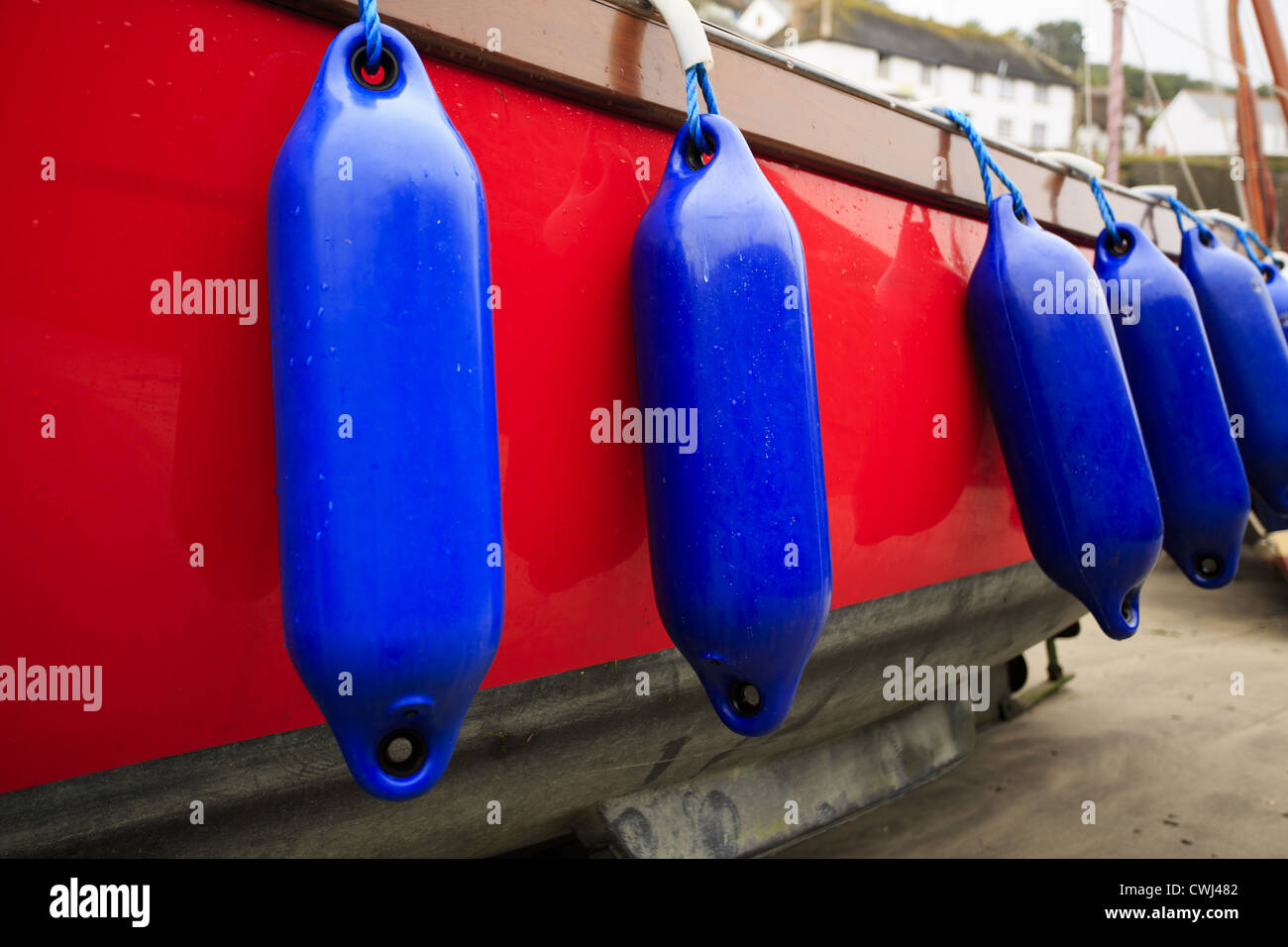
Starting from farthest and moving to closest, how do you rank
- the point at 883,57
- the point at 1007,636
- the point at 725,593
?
the point at 883,57
the point at 1007,636
the point at 725,593

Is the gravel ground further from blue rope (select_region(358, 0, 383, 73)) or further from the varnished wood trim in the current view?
blue rope (select_region(358, 0, 383, 73))

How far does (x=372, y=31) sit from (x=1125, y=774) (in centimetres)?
298

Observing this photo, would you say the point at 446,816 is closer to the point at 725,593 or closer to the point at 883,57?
the point at 725,593

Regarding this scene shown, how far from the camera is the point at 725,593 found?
1106 millimetres

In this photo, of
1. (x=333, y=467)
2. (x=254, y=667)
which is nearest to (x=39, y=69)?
(x=333, y=467)

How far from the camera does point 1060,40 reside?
4156 cm

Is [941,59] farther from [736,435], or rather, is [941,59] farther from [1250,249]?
[736,435]

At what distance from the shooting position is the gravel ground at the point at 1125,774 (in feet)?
7.63

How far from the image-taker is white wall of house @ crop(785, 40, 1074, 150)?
25891mm

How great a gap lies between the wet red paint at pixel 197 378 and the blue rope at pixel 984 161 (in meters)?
0.90

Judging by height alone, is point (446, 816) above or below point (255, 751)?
below

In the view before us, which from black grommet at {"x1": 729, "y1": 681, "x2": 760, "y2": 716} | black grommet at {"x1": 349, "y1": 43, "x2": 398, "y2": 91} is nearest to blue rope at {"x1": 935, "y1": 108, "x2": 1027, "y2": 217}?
black grommet at {"x1": 729, "y1": 681, "x2": 760, "y2": 716}
